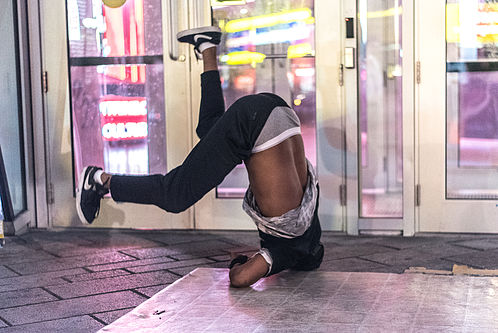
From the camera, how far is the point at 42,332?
7.79 ft

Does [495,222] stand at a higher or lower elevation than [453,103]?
lower

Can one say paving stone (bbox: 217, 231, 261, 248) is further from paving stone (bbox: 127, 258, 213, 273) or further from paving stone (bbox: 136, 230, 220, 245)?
paving stone (bbox: 127, 258, 213, 273)

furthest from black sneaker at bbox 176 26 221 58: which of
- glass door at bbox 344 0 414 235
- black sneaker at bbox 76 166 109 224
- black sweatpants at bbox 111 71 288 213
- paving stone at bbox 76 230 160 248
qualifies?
paving stone at bbox 76 230 160 248

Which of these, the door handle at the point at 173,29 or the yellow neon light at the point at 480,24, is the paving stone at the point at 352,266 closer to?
the yellow neon light at the point at 480,24

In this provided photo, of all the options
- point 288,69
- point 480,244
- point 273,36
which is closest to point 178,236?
point 288,69

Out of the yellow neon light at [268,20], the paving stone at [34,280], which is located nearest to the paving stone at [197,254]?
the paving stone at [34,280]

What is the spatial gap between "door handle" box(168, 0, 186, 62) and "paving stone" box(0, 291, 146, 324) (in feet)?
5.71

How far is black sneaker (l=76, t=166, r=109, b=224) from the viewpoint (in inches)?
121

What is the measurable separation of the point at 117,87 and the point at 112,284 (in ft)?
5.34

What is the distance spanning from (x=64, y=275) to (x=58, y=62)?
1.61m

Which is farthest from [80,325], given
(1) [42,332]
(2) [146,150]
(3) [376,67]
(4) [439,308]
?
(3) [376,67]

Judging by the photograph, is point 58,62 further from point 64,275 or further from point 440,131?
point 440,131

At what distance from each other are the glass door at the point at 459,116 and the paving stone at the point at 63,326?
86.4 inches

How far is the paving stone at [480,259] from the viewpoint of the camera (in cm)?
329
